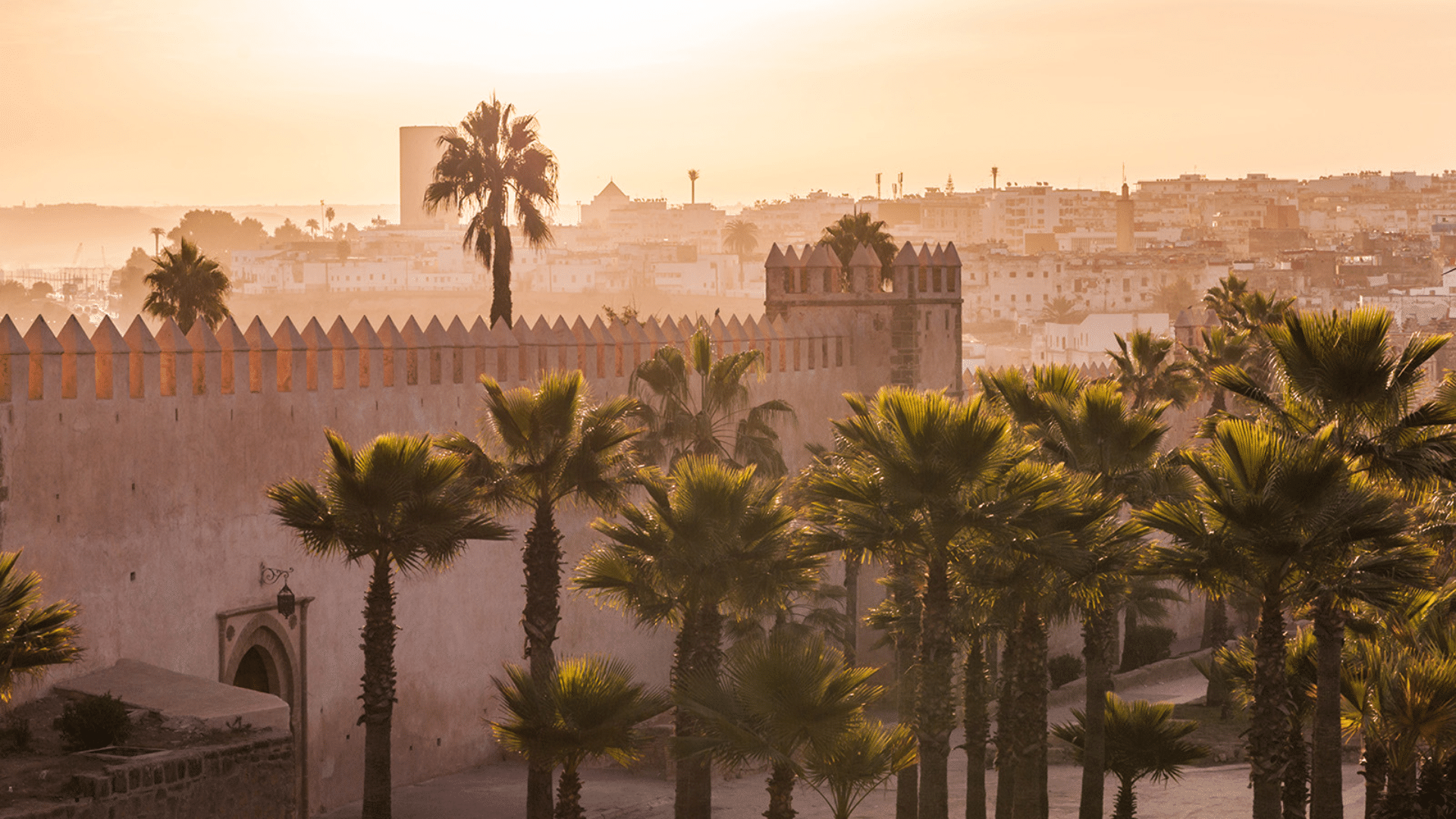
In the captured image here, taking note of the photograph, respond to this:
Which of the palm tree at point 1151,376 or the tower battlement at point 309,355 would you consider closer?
the tower battlement at point 309,355

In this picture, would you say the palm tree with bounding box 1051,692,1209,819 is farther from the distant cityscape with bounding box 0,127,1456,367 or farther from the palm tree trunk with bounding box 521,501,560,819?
the distant cityscape with bounding box 0,127,1456,367

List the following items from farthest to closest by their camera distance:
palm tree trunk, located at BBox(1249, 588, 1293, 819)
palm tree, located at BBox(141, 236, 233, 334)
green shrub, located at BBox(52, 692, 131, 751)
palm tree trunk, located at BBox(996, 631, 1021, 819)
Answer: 1. palm tree, located at BBox(141, 236, 233, 334)
2. palm tree trunk, located at BBox(996, 631, 1021, 819)
3. green shrub, located at BBox(52, 692, 131, 751)
4. palm tree trunk, located at BBox(1249, 588, 1293, 819)

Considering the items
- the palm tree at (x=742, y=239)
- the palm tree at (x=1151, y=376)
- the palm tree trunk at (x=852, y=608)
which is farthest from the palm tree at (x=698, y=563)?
the palm tree at (x=742, y=239)

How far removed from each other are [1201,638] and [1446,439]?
69.3ft

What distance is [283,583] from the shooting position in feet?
70.1

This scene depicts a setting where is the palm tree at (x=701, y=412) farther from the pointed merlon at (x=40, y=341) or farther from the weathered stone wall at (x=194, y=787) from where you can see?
the pointed merlon at (x=40, y=341)

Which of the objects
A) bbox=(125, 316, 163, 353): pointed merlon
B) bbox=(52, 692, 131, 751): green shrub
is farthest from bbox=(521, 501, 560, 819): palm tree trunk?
bbox=(125, 316, 163, 353): pointed merlon

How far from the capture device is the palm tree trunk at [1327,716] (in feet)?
54.4

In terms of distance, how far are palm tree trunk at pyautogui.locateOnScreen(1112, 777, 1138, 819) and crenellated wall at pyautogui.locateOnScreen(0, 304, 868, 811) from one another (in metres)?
8.10

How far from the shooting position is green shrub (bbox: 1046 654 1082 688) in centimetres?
3162

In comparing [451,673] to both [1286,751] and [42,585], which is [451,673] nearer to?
[42,585]

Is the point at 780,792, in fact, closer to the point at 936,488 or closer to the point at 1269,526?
the point at 936,488

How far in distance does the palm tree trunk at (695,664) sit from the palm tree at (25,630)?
594 centimetres

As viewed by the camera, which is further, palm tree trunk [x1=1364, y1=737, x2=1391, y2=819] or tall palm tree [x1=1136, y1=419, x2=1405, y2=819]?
palm tree trunk [x1=1364, y1=737, x2=1391, y2=819]
